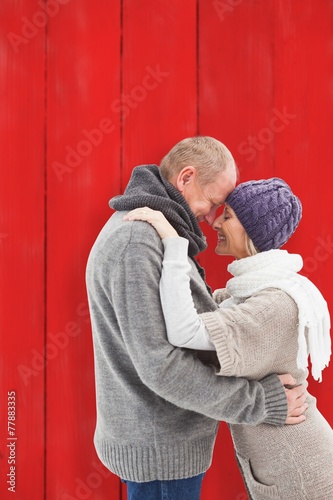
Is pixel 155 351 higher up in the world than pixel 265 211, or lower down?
lower down

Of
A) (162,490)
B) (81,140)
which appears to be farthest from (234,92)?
(162,490)

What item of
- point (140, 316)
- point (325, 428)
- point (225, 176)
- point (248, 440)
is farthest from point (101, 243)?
point (325, 428)

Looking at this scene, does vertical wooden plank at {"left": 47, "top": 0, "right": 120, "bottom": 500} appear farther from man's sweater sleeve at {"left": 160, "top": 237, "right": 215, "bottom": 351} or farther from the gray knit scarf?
man's sweater sleeve at {"left": 160, "top": 237, "right": 215, "bottom": 351}

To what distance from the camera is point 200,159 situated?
1.25m

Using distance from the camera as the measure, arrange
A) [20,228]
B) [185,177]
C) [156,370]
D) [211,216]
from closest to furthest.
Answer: [156,370] < [185,177] < [211,216] < [20,228]

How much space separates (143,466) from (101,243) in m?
0.47

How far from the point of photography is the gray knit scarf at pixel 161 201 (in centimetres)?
117

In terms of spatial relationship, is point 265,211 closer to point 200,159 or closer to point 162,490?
point 200,159

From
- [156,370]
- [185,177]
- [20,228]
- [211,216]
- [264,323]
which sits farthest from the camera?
[20,228]

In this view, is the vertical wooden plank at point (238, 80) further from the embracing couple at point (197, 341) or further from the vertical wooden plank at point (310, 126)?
the embracing couple at point (197, 341)

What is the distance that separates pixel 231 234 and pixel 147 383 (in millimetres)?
469

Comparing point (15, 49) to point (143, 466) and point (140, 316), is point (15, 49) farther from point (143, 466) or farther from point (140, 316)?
point (143, 466)

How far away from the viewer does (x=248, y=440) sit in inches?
49.0

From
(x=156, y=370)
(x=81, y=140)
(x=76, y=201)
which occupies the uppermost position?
(x=81, y=140)
